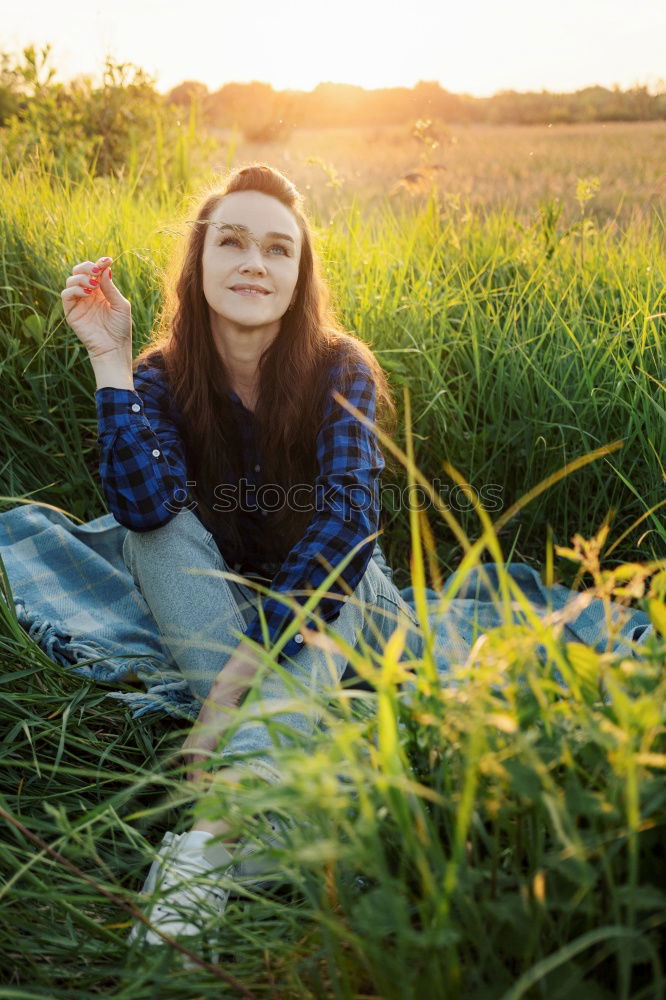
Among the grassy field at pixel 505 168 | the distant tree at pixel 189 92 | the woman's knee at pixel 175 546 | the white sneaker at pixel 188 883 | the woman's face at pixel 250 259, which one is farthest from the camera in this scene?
the distant tree at pixel 189 92

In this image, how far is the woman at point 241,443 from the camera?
1803mm

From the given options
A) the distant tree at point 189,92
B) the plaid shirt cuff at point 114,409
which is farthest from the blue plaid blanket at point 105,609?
the distant tree at point 189,92

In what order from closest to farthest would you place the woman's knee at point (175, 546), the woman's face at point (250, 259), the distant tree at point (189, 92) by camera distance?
the woman's knee at point (175, 546) < the woman's face at point (250, 259) < the distant tree at point (189, 92)

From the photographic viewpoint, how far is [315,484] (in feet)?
6.52

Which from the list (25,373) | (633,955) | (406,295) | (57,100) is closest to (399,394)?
(406,295)

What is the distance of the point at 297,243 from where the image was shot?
2166mm

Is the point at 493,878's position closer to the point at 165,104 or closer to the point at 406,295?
the point at 406,295

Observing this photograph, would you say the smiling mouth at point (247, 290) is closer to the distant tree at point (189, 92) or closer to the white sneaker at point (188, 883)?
the white sneaker at point (188, 883)

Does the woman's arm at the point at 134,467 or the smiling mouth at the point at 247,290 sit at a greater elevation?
the smiling mouth at the point at 247,290

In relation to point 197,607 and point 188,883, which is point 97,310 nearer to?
point 197,607

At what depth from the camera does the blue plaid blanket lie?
76.7 inches

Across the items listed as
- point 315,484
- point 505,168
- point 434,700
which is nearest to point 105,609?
point 315,484

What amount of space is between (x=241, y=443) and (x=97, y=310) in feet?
1.66

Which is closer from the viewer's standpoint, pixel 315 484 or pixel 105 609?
pixel 315 484
